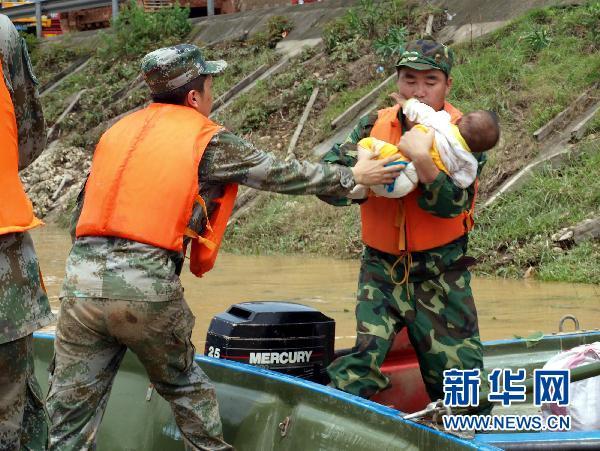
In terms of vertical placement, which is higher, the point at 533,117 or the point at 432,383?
the point at 533,117

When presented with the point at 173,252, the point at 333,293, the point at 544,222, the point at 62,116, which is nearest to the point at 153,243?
the point at 173,252

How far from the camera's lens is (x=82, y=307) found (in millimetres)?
4086

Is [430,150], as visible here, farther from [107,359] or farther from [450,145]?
[107,359]

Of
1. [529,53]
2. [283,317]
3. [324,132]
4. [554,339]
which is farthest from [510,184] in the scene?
[283,317]

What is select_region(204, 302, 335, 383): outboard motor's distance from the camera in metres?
4.90

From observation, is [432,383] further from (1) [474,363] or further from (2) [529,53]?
(2) [529,53]

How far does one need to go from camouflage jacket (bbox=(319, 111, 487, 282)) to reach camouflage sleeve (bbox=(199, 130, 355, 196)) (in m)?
0.17

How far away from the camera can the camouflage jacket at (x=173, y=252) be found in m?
4.06

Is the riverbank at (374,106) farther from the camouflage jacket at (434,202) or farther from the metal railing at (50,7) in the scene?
the camouflage jacket at (434,202)

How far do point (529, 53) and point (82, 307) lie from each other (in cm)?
1123

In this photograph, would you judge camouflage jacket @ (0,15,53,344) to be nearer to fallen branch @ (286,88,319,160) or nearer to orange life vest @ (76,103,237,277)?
orange life vest @ (76,103,237,277)

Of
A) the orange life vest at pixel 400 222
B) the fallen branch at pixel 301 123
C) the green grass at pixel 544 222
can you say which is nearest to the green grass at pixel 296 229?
the fallen branch at pixel 301 123

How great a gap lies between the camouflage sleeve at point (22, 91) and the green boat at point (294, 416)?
1.53 meters

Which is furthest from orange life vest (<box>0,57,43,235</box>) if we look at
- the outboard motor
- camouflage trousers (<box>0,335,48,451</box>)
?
the outboard motor
